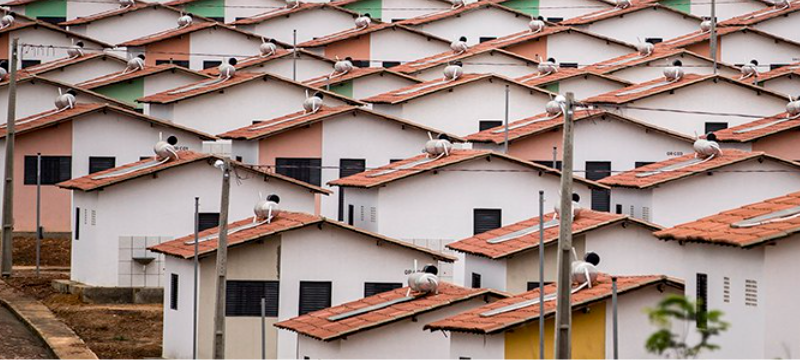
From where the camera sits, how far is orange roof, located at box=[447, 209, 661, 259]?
42.4 metres

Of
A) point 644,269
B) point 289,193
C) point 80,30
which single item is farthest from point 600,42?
point 644,269

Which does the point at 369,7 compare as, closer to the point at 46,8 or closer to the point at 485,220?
the point at 46,8

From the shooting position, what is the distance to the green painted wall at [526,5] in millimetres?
93875

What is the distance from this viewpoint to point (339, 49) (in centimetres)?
8406

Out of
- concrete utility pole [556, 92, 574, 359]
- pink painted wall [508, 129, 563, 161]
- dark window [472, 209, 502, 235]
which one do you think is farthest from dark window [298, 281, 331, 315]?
pink painted wall [508, 129, 563, 161]

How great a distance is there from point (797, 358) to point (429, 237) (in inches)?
880

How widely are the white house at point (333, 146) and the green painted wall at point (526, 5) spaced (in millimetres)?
34411

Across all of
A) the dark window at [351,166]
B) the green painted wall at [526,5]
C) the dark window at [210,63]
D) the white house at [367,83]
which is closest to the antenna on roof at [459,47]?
the white house at [367,83]

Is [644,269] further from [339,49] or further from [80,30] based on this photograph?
[80,30]

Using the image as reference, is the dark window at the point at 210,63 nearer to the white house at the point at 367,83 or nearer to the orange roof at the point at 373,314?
the white house at the point at 367,83

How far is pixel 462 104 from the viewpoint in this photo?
6588 cm

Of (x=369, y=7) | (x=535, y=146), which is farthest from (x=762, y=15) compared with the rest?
(x=535, y=146)

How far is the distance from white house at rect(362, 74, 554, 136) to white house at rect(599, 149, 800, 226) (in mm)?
15684

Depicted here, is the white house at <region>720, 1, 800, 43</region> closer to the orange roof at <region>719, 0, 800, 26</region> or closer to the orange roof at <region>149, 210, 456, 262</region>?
the orange roof at <region>719, 0, 800, 26</region>
